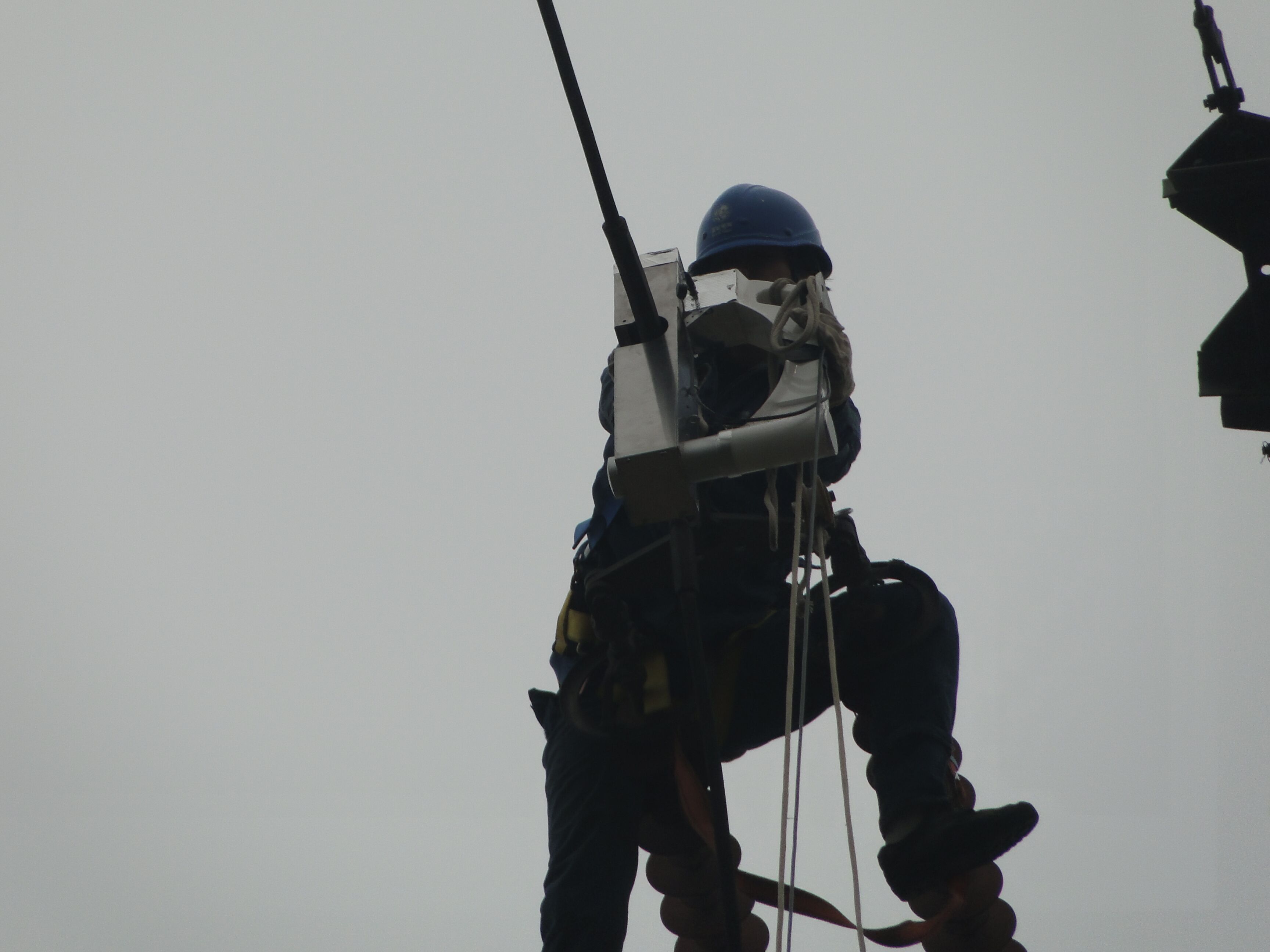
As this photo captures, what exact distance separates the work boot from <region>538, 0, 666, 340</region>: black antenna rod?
4.54ft

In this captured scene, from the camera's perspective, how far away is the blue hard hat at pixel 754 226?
14.7 ft

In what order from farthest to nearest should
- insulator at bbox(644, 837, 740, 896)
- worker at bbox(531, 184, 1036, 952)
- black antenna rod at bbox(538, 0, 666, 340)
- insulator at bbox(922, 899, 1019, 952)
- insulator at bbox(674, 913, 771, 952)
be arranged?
insulator at bbox(674, 913, 771, 952) < insulator at bbox(644, 837, 740, 896) < insulator at bbox(922, 899, 1019, 952) < worker at bbox(531, 184, 1036, 952) < black antenna rod at bbox(538, 0, 666, 340)

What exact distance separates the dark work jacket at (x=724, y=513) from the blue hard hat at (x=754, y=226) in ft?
2.52

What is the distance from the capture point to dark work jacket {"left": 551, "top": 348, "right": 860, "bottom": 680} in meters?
3.70

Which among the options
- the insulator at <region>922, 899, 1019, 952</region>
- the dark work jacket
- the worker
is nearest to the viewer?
the worker

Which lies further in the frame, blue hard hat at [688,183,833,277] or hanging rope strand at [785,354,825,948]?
blue hard hat at [688,183,833,277]

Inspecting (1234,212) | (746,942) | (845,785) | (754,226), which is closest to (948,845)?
(845,785)

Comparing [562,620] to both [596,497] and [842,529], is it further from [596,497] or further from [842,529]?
[842,529]

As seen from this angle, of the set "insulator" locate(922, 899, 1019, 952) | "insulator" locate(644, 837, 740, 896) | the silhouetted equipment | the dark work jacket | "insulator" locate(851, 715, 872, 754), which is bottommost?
"insulator" locate(922, 899, 1019, 952)

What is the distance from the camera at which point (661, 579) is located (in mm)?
3729

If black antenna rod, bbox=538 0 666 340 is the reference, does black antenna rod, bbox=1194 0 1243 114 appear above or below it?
above

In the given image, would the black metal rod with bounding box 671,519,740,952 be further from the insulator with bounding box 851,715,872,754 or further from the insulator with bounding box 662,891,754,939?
the insulator with bounding box 662,891,754,939

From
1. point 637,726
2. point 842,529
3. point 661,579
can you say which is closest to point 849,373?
point 842,529

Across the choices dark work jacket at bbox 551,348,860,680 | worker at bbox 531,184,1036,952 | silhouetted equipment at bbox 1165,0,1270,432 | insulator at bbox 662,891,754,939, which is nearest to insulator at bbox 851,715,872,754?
worker at bbox 531,184,1036,952
